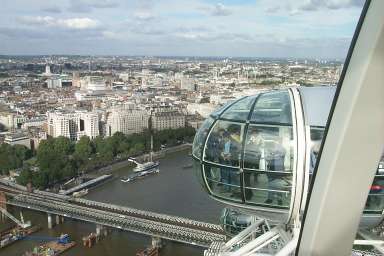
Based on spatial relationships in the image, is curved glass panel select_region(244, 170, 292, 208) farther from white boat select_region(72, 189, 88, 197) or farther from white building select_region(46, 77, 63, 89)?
white building select_region(46, 77, 63, 89)

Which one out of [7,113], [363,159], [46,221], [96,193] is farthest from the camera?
[7,113]

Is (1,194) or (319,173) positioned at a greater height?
(319,173)

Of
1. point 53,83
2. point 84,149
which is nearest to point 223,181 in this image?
point 84,149

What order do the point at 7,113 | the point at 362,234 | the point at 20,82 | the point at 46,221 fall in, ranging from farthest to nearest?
1. the point at 20,82
2. the point at 7,113
3. the point at 46,221
4. the point at 362,234

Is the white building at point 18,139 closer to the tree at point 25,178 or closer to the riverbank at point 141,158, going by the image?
the riverbank at point 141,158

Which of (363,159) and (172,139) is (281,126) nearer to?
(363,159)

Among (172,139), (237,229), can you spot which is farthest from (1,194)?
(237,229)

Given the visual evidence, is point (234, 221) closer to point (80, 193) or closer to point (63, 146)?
point (80, 193)
